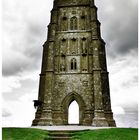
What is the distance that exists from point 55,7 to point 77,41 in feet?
20.4

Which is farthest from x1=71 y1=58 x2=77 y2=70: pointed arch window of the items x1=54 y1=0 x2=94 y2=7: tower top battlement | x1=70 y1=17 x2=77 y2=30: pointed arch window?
x1=54 y1=0 x2=94 y2=7: tower top battlement

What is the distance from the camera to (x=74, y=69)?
32.7 meters

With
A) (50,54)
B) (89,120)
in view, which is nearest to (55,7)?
(50,54)

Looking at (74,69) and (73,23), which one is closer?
(74,69)

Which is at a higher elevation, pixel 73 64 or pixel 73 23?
pixel 73 23

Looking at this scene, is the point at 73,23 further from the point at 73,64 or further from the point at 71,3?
the point at 73,64

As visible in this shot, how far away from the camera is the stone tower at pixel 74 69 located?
30070 mm

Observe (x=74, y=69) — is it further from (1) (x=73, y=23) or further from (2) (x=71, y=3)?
(2) (x=71, y=3)

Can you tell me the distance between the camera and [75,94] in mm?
31250

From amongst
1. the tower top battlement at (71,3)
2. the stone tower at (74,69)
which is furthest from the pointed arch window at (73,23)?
the tower top battlement at (71,3)

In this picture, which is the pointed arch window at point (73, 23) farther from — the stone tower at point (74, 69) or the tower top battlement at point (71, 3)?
the tower top battlement at point (71, 3)

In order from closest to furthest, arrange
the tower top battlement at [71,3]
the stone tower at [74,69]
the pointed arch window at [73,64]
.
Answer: the stone tower at [74,69] → the pointed arch window at [73,64] → the tower top battlement at [71,3]

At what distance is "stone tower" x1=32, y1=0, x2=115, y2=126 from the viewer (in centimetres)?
3007

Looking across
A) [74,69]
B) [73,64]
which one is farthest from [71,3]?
[74,69]
